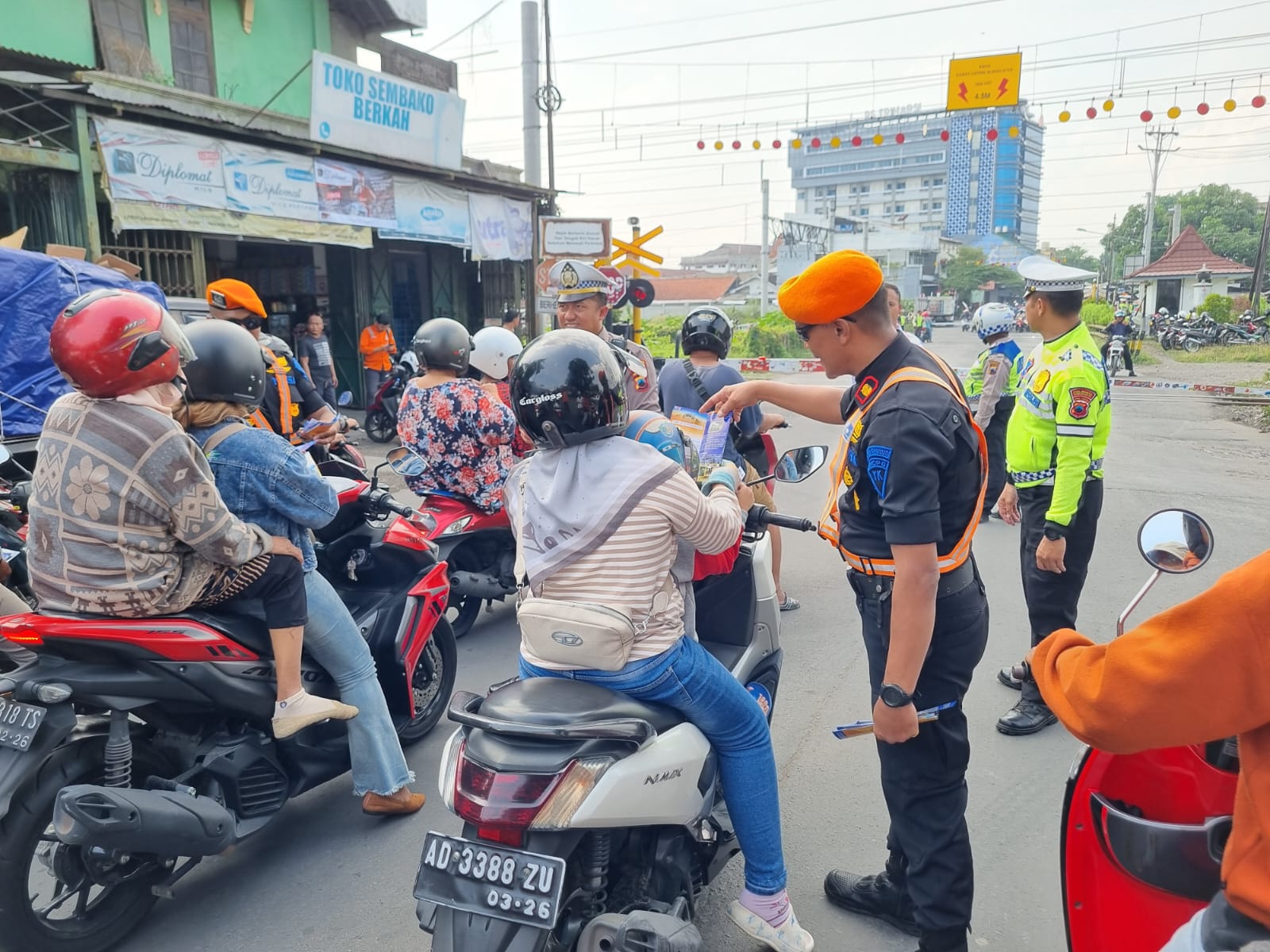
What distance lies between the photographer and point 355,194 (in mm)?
12086

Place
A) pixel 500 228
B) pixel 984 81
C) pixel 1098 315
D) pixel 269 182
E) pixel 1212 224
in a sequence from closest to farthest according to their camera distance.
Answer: pixel 269 182
pixel 500 228
pixel 984 81
pixel 1098 315
pixel 1212 224

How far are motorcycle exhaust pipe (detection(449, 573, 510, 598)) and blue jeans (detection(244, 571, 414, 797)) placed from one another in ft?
5.56

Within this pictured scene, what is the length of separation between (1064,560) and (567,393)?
8.77ft

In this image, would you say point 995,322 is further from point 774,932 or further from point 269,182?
point 269,182

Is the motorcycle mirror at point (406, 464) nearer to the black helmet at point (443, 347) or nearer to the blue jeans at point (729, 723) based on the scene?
the black helmet at point (443, 347)

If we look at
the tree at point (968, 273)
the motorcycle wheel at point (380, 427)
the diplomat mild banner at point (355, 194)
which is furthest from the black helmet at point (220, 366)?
the tree at point (968, 273)

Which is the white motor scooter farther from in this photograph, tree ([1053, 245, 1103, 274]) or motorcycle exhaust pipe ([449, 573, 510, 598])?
tree ([1053, 245, 1103, 274])

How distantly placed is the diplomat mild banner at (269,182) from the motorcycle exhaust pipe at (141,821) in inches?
368

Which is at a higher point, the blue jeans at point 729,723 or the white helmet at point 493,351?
the white helmet at point 493,351

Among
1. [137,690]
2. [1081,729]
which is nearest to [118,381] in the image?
[137,690]

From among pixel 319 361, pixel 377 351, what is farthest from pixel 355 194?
pixel 377 351

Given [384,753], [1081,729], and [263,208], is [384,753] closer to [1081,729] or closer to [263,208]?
[1081,729]

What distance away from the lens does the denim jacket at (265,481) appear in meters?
2.73

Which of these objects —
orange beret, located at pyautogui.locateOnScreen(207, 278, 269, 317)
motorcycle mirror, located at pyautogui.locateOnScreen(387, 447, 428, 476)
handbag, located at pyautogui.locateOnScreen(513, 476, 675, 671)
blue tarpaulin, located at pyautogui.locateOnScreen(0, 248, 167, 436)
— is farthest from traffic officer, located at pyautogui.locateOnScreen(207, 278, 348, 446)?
handbag, located at pyautogui.locateOnScreen(513, 476, 675, 671)
